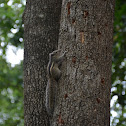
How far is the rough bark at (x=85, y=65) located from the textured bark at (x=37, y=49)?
0.55 metres

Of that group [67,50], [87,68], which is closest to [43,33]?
[67,50]

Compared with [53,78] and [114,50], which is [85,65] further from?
[114,50]

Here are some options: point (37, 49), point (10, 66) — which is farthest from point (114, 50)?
point (10, 66)

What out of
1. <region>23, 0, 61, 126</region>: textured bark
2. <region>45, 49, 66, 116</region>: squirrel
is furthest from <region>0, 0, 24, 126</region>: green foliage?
<region>45, 49, 66, 116</region>: squirrel

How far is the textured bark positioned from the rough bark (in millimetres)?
554

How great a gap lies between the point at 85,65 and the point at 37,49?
1.00 m

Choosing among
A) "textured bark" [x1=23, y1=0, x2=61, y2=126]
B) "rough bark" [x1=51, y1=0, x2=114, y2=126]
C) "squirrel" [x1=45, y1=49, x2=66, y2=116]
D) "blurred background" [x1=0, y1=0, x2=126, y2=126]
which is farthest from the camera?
"blurred background" [x1=0, y1=0, x2=126, y2=126]

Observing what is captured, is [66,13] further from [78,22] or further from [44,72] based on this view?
[44,72]

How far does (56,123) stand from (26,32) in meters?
1.50

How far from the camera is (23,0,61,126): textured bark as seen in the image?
3641 mm

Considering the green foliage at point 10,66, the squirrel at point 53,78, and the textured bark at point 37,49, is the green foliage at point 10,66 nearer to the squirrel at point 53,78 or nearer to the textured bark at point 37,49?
the textured bark at point 37,49

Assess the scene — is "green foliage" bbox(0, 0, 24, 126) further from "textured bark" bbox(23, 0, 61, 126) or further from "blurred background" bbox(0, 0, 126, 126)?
A: "textured bark" bbox(23, 0, 61, 126)

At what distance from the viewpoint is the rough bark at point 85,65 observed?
A: 297 cm

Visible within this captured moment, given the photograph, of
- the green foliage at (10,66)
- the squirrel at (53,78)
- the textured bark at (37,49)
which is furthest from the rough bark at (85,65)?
the green foliage at (10,66)
